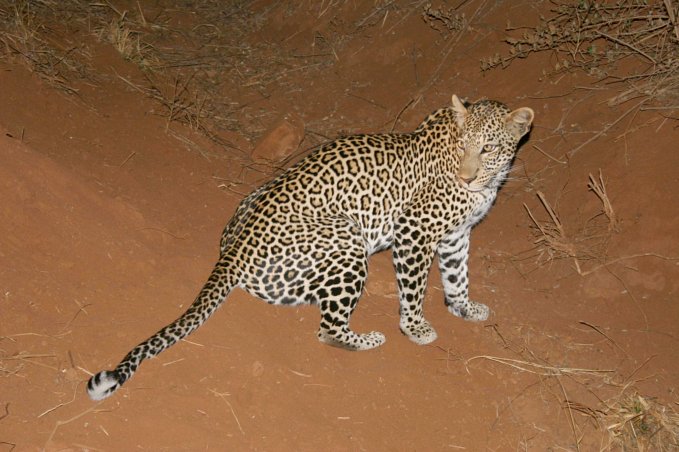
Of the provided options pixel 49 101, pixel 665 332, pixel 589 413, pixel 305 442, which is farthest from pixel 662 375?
pixel 49 101

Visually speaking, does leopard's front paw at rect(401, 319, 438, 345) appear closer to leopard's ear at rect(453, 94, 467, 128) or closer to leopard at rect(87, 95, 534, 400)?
leopard at rect(87, 95, 534, 400)

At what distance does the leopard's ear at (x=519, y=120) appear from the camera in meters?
6.23

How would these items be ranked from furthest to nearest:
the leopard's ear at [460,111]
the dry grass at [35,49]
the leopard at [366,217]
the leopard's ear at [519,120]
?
the dry grass at [35,49] < the leopard's ear at [460,111] < the leopard's ear at [519,120] < the leopard at [366,217]

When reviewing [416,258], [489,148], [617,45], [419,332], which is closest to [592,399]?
[419,332]

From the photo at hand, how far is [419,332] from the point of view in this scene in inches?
254

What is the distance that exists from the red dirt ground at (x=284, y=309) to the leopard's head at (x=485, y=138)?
1.50 meters

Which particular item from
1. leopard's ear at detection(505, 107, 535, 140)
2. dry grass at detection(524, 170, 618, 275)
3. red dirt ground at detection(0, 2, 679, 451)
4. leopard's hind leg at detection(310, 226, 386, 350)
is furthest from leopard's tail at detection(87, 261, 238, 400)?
dry grass at detection(524, 170, 618, 275)

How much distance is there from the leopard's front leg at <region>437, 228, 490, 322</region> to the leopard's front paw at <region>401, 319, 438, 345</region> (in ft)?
2.29

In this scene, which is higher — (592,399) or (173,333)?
(173,333)

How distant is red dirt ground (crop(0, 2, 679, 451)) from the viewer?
16.5 feet

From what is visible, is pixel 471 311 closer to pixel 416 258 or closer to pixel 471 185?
pixel 416 258

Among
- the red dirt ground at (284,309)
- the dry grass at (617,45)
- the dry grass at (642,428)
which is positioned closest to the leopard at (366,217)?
the red dirt ground at (284,309)

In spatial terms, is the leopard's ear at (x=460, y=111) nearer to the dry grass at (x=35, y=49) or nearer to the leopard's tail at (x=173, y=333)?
the leopard's tail at (x=173, y=333)

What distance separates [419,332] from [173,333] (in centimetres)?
233
